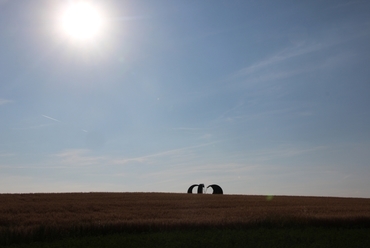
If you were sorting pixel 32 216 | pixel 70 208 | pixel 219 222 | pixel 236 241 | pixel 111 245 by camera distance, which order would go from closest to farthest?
pixel 111 245, pixel 236 241, pixel 219 222, pixel 32 216, pixel 70 208

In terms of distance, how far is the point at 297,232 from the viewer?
20.9 m

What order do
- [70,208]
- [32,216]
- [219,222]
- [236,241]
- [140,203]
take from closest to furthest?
[236,241], [219,222], [32,216], [70,208], [140,203]

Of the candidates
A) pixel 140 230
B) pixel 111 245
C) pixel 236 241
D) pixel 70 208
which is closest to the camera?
pixel 111 245

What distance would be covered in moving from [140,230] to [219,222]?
4.28m

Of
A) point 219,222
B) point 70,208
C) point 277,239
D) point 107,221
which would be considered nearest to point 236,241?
point 277,239

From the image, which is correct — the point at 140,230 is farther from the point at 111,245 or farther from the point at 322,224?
the point at 322,224

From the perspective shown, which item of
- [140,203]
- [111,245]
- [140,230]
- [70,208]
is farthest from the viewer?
[140,203]

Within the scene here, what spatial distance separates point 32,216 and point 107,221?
563cm

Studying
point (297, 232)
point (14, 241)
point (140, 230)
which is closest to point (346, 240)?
point (297, 232)

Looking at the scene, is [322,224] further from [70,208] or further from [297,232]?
[70,208]

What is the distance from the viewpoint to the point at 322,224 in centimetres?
2402

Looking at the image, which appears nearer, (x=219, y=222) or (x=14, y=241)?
(x=14, y=241)

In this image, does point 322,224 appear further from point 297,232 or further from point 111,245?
point 111,245

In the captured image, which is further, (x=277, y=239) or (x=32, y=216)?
(x=32, y=216)
